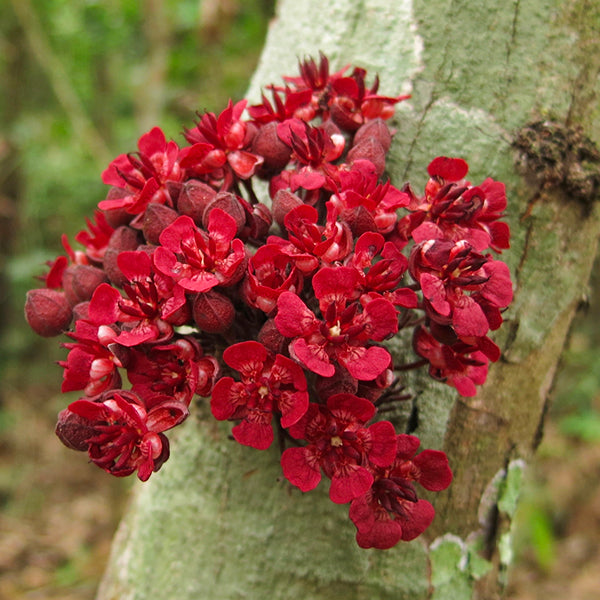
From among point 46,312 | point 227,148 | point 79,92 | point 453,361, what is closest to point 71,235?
point 79,92

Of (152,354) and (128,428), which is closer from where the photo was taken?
(128,428)

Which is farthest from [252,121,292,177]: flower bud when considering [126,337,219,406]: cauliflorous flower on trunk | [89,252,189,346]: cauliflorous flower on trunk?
[126,337,219,406]: cauliflorous flower on trunk

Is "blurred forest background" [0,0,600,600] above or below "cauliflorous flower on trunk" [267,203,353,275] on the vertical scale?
below

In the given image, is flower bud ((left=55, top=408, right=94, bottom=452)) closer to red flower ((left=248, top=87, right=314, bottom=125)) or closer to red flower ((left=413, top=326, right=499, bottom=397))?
red flower ((left=413, top=326, right=499, bottom=397))

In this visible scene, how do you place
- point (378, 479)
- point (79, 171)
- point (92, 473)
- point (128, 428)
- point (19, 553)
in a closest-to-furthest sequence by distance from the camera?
point (128, 428) < point (378, 479) < point (19, 553) < point (92, 473) < point (79, 171)

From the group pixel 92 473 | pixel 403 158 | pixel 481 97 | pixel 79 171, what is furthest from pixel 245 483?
pixel 79 171

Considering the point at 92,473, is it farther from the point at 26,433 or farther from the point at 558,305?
the point at 558,305

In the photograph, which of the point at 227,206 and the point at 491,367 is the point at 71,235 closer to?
the point at 227,206
